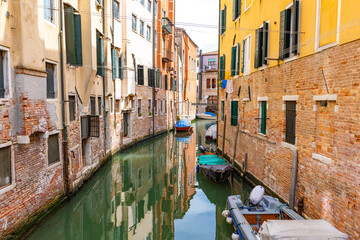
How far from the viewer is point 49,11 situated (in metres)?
7.68

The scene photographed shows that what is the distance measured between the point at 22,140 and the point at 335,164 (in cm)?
629

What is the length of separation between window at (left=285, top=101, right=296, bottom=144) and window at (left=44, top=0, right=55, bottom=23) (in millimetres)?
6707

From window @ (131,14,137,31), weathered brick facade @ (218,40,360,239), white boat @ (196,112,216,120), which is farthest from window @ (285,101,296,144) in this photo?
white boat @ (196,112,216,120)

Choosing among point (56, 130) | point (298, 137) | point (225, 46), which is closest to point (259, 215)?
point (298, 137)

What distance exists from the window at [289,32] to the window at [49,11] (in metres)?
6.15

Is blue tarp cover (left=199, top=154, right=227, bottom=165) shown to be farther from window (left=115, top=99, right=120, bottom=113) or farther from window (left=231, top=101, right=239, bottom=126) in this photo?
window (left=115, top=99, right=120, bottom=113)

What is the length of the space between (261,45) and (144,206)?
6.41m

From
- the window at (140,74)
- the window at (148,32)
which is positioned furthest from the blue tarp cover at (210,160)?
the window at (148,32)

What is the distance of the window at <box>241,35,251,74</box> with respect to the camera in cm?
1091

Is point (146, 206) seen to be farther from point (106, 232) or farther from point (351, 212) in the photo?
point (351, 212)

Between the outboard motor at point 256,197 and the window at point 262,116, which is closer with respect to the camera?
the outboard motor at point 256,197

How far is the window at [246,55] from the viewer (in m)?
10.9

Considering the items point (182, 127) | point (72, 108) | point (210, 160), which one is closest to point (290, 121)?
point (210, 160)

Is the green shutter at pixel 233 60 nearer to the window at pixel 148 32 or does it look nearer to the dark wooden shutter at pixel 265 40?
the dark wooden shutter at pixel 265 40
